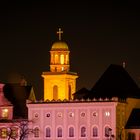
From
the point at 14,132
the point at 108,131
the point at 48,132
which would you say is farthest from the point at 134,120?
the point at 14,132

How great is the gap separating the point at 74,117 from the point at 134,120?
848 cm

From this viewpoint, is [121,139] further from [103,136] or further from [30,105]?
[30,105]

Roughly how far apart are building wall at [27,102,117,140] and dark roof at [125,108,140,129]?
4127 millimetres

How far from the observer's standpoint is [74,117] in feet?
645

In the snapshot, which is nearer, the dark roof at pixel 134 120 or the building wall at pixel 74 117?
the building wall at pixel 74 117

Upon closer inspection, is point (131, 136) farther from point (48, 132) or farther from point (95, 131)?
point (48, 132)

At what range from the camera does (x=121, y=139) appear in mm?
193500

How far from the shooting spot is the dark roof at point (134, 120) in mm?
196125

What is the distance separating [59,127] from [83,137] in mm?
4178

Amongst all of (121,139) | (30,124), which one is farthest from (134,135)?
(30,124)

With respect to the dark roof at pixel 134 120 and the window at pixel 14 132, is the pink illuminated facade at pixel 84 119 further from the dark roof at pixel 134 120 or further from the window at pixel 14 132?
the window at pixel 14 132

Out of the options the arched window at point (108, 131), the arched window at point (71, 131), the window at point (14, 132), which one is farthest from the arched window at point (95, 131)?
the window at point (14, 132)

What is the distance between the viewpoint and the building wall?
194 m

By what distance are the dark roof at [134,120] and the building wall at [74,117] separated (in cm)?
413
